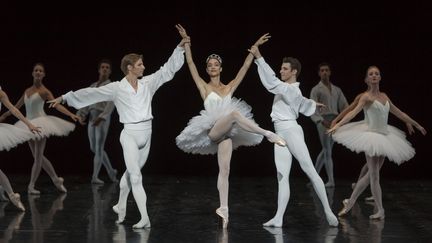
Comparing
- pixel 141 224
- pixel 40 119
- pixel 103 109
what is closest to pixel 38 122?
pixel 40 119

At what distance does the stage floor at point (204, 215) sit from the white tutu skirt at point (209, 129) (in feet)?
2.00

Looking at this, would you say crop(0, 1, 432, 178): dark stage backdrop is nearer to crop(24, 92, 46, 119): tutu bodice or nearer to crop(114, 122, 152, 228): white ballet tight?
crop(24, 92, 46, 119): tutu bodice

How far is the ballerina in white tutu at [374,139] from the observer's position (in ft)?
22.7

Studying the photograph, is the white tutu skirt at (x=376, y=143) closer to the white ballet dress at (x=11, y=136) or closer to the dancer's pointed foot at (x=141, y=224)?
the dancer's pointed foot at (x=141, y=224)

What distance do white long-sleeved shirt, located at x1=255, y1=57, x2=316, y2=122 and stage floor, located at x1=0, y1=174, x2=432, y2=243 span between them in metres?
0.86

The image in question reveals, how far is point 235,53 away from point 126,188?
4154 mm

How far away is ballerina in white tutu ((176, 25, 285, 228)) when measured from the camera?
638 centimetres

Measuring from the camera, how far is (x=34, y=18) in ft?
34.7

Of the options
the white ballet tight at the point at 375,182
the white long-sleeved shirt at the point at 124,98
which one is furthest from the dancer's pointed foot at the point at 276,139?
the white ballet tight at the point at 375,182

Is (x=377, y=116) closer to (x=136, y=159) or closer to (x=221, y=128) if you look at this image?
(x=221, y=128)

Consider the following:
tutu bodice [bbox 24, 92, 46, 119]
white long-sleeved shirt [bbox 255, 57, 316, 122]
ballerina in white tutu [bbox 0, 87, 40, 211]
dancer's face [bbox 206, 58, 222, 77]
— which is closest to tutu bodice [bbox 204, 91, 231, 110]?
dancer's face [bbox 206, 58, 222, 77]

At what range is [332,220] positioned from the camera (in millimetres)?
6520

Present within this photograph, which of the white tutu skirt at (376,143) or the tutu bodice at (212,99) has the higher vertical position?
the tutu bodice at (212,99)

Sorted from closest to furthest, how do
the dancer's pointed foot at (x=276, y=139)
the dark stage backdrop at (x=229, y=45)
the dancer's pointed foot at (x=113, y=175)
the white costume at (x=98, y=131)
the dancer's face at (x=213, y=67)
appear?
the dancer's pointed foot at (x=276, y=139) < the dancer's face at (x=213, y=67) < the white costume at (x=98, y=131) < the dancer's pointed foot at (x=113, y=175) < the dark stage backdrop at (x=229, y=45)
